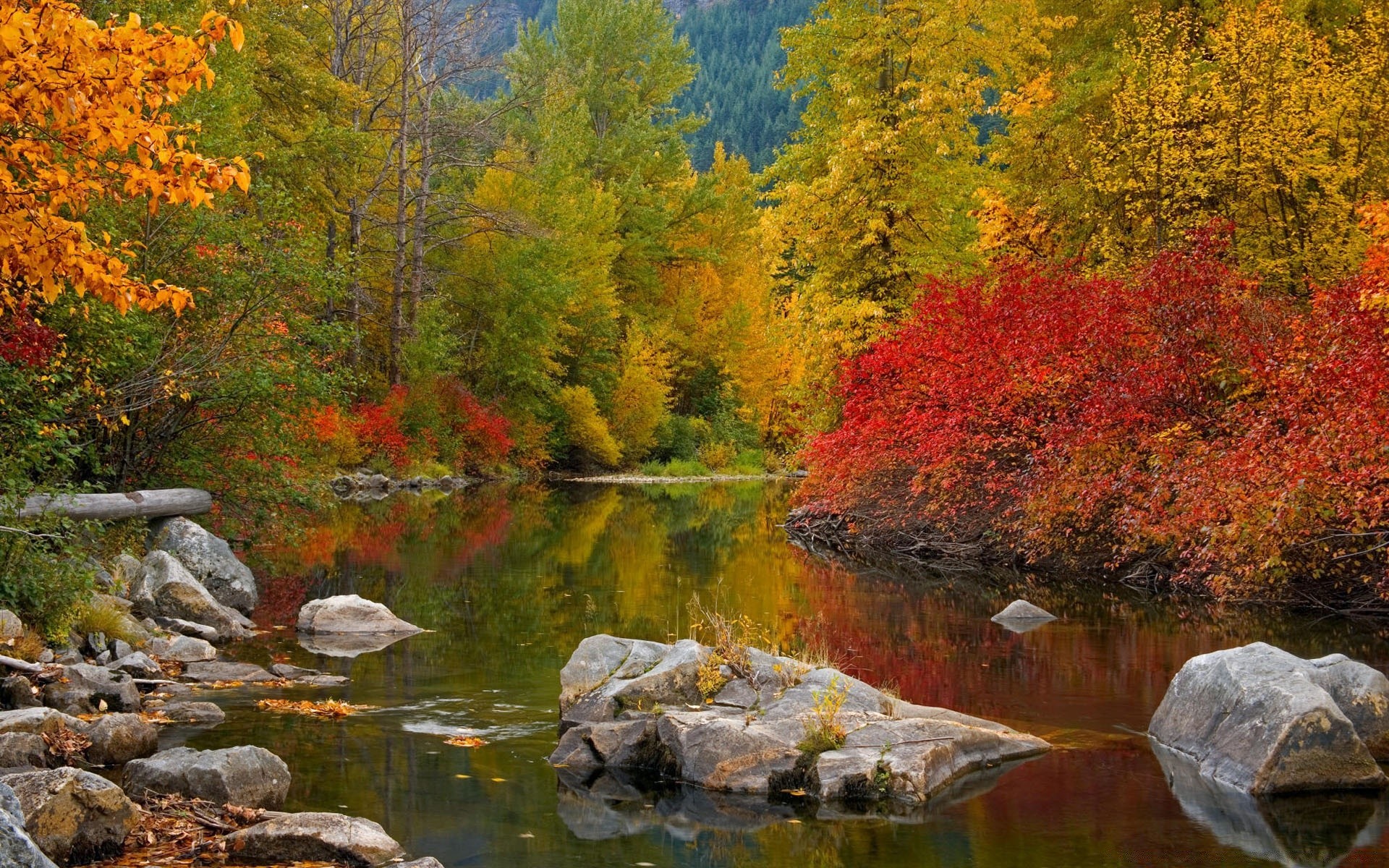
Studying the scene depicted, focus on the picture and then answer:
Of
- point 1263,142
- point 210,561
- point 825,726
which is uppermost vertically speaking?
point 1263,142

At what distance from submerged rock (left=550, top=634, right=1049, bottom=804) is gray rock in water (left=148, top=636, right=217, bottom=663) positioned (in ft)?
12.5

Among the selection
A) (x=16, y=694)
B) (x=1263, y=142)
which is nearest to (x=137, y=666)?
(x=16, y=694)

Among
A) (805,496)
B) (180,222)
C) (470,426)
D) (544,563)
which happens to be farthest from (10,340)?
(470,426)

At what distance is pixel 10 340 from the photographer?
11.7m

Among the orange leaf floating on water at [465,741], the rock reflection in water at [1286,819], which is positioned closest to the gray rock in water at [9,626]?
the orange leaf floating on water at [465,741]

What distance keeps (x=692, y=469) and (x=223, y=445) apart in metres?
32.9

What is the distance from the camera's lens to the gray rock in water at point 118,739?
8.25m

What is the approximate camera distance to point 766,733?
8867mm

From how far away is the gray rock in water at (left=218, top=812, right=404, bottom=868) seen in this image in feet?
22.0

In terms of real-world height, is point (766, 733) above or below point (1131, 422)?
below

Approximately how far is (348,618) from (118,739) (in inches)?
214

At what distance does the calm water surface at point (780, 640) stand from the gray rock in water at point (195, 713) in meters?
0.13

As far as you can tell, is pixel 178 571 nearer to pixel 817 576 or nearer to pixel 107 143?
pixel 107 143

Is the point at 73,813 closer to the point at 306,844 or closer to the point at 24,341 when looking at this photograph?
the point at 306,844
